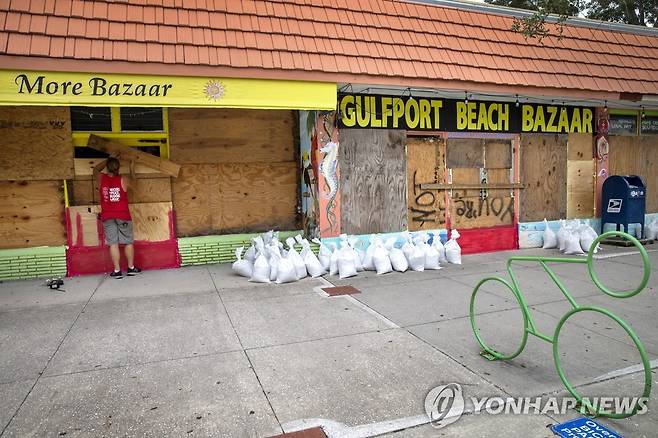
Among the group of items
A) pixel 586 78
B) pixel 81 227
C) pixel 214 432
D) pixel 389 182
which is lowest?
pixel 214 432

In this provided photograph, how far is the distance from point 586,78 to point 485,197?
2740 mm

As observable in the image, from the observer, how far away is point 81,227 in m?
7.05

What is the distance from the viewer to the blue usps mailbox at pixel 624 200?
8.93m

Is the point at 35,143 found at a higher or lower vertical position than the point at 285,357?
higher

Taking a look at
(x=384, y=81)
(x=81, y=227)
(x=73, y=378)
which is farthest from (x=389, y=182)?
(x=73, y=378)

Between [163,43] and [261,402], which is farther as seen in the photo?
[163,43]

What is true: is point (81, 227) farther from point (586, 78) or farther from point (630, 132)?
point (630, 132)

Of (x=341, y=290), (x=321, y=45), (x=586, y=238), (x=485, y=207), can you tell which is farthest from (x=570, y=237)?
(x=321, y=45)

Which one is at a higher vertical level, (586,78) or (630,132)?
(586,78)

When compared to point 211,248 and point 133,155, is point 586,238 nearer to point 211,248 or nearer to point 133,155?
point 211,248

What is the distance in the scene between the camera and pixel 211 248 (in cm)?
771

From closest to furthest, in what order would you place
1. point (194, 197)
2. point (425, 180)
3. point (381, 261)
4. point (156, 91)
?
point (156, 91) → point (381, 261) → point (194, 197) → point (425, 180)

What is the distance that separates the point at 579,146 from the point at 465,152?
278 centimetres

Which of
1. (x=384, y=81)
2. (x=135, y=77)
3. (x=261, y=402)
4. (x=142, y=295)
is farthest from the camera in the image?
(x=384, y=81)
